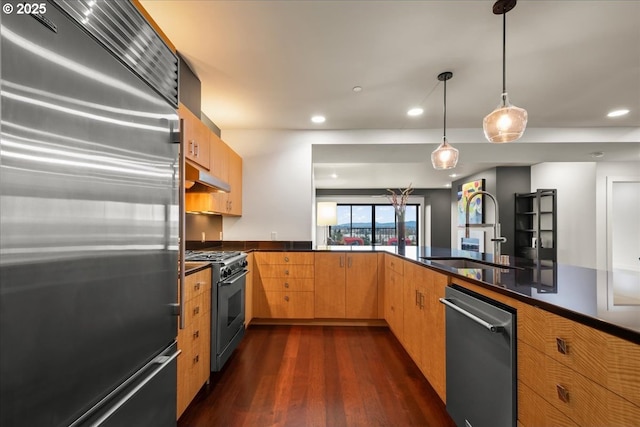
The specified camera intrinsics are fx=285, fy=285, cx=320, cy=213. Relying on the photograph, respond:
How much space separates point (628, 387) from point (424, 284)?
52.2 inches

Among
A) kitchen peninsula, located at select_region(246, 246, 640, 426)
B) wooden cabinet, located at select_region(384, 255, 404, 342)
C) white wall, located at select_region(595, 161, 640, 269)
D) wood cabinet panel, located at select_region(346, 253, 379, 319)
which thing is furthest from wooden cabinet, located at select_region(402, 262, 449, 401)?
white wall, located at select_region(595, 161, 640, 269)

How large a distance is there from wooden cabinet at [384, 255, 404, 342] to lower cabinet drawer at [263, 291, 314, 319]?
897 millimetres

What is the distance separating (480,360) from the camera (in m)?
1.30

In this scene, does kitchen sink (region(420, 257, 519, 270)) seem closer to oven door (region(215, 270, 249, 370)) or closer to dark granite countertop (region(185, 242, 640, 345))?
dark granite countertop (region(185, 242, 640, 345))

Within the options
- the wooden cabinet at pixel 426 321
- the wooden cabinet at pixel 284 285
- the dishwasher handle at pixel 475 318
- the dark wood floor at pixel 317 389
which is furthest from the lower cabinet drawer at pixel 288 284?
the dishwasher handle at pixel 475 318

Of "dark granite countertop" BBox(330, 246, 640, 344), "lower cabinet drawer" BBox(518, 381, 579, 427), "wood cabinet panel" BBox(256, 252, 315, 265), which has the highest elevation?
"dark granite countertop" BBox(330, 246, 640, 344)

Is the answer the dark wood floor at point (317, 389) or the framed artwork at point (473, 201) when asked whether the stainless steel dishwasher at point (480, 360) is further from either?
the framed artwork at point (473, 201)

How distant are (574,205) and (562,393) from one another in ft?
18.0

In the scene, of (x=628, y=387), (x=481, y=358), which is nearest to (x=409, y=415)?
(x=481, y=358)

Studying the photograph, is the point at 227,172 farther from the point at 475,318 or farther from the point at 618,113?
the point at 618,113

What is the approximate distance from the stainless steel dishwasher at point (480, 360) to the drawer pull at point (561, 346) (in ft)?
0.63

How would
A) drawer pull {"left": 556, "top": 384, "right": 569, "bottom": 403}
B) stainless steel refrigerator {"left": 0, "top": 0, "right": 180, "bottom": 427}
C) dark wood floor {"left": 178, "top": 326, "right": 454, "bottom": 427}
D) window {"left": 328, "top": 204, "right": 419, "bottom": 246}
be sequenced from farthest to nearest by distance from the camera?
1. window {"left": 328, "top": 204, "right": 419, "bottom": 246}
2. dark wood floor {"left": 178, "top": 326, "right": 454, "bottom": 427}
3. drawer pull {"left": 556, "top": 384, "right": 569, "bottom": 403}
4. stainless steel refrigerator {"left": 0, "top": 0, "right": 180, "bottom": 427}

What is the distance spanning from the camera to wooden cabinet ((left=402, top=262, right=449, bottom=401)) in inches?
68.3

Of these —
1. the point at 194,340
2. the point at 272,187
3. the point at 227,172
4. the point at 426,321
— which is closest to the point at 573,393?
the point at 426,321
